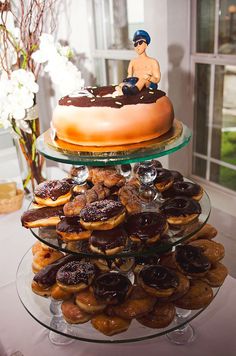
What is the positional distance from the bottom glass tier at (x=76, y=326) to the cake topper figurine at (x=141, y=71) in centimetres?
51

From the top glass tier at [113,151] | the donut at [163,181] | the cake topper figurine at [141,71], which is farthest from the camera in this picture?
the donut at [163,181]

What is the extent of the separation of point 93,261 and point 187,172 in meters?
1.04

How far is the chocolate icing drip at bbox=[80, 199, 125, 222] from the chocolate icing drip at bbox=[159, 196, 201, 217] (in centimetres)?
11

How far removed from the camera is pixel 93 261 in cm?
89

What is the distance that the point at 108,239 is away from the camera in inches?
27.2

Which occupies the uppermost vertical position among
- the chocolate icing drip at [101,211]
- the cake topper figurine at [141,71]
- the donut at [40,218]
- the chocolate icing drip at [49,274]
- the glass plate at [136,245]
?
the cake topper figurine at [141,71]

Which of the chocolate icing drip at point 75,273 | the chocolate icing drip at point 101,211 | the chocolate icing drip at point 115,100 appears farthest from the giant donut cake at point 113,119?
the chocolate icing drip at point 75,273

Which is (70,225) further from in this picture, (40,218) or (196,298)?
(196,298)

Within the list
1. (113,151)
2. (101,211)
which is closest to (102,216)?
(101,211)

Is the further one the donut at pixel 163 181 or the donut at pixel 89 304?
the donut at pixel 163 181

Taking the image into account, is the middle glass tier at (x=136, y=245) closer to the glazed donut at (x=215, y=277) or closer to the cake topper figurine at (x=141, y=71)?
the glazed donut at (x=215, y=277)

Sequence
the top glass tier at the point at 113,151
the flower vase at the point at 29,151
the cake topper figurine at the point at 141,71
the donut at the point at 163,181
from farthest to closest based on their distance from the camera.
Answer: the flower vase at the point at 29,151 → the donut at the point at 163,181 → the cake topper figurine at the point at 141,71 → the top glass tier at the point at 113,151

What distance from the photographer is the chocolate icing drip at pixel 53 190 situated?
85 cm

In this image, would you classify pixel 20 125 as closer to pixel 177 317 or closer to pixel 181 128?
pixel 181 128
